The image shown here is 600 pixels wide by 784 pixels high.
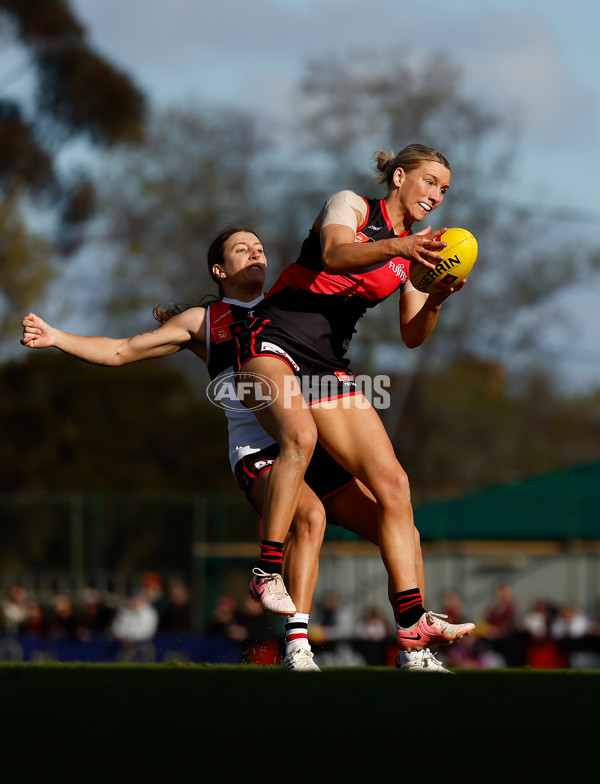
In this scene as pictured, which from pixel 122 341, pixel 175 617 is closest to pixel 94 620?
pixel 175 617

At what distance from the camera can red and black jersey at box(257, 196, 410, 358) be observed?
215 inches

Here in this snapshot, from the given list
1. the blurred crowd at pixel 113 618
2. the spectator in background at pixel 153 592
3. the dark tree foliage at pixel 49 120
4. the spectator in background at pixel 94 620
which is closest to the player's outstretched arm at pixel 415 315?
the blurred crowd at pixel 113 618

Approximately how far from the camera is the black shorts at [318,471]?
5.77m

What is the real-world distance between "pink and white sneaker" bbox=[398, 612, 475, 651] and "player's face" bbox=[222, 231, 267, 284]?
194cm

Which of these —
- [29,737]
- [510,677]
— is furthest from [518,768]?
[29,737]

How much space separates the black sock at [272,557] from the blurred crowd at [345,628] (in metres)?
7.74

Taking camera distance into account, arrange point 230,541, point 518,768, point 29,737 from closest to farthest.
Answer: point 518,768
point 29,737
point 230,541

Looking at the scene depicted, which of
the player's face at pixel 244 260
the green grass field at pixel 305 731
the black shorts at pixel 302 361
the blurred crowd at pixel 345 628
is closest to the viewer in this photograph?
the green grass field at pixel 305 731

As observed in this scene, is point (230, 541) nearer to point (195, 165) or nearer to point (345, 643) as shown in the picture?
point (345, 643)

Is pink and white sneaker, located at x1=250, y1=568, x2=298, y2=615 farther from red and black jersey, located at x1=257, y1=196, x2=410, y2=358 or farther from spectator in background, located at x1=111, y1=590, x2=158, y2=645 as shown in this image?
spectator in background, located at x1=111, y1=590, x2=158, y2=645

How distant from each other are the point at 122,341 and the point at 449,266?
5.51ft

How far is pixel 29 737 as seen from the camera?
2.90 meters

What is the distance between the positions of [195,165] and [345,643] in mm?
24234

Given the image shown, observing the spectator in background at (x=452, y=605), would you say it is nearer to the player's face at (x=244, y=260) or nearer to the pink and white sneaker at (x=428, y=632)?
the player's face at (x=244, y=260)
